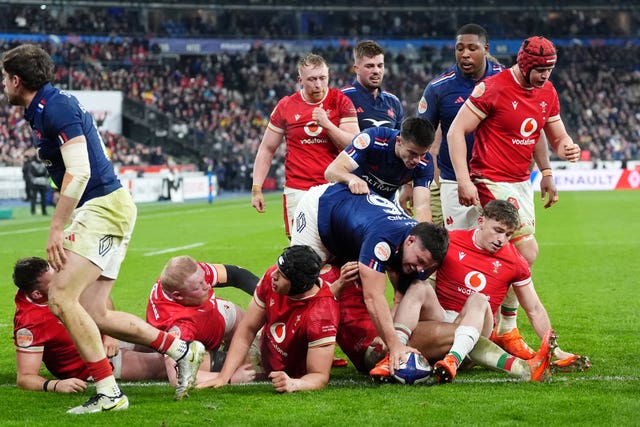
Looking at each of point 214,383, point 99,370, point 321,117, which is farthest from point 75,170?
point 321,117

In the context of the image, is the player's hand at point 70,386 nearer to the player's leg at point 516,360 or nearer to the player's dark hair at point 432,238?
the player's dark hair at point 432,238

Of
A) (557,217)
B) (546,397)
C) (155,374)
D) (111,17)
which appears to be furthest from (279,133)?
(111,17)

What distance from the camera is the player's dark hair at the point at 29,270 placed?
676 centimetres

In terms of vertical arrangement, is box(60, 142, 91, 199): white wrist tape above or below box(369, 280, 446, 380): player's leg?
above

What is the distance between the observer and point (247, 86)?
5656cm

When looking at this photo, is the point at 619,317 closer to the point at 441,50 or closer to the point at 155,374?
the point at 155,374

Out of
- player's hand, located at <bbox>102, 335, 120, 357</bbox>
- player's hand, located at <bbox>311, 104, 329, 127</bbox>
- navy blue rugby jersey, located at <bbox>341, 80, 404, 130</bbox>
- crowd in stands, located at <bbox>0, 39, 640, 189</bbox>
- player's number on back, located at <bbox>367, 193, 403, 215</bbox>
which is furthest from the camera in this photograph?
crowd in stands, located at <bbox>0, 39, 640, 189</bbox>

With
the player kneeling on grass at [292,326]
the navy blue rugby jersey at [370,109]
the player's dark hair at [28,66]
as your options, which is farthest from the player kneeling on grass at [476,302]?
the player's dark hair at [28,66]

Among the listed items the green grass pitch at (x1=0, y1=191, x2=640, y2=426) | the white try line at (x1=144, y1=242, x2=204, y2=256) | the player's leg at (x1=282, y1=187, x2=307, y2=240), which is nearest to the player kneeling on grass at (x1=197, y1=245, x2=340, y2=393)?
the green grass pitch at (x1=0, y1=191, x2=640, y2=426)

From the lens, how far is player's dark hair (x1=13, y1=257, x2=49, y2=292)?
6755 mm

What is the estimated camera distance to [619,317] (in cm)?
990

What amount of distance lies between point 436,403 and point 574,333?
342 centimetres

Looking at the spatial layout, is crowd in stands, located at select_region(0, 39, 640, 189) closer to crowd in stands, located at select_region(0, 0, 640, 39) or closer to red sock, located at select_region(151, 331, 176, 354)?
crowd in stands, located at select_region(0, 0, 640, 39)

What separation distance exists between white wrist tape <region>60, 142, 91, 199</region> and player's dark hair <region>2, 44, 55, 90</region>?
45 centimetres
